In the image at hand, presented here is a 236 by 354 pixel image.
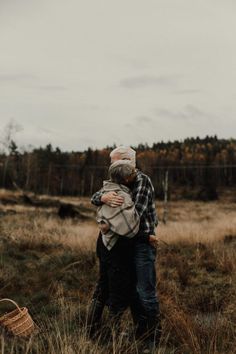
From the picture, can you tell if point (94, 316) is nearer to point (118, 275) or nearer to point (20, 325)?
point (118, 275)

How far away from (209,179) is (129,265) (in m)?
84.8

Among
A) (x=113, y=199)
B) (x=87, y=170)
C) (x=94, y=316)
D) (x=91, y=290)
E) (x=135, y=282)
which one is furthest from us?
(x=87, y=170)

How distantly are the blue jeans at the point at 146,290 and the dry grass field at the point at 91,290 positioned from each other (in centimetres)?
18

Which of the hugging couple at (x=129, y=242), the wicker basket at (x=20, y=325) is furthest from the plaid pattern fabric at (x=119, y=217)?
the wicker basket at (x=20, y=325)

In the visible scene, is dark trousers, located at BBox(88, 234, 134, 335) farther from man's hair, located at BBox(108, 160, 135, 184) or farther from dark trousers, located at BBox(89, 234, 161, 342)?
man's hair, located at BBox(108, 160, 135, 184)

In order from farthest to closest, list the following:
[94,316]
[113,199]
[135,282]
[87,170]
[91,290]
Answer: [87,170], [91,290], [94,316], [135,282], [113,199]

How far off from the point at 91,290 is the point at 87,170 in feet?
230

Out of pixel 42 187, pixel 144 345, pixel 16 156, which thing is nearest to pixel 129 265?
pixel 144 345

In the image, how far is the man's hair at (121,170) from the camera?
395 cm

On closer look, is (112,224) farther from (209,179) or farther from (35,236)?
(209,179)

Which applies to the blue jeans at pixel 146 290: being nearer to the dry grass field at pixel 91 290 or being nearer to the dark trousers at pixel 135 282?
the dark trousers at pixel 135 282

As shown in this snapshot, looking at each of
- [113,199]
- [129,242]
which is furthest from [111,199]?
[129,242]

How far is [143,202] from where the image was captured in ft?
13.2

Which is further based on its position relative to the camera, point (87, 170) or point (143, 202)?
point (87, 170)
